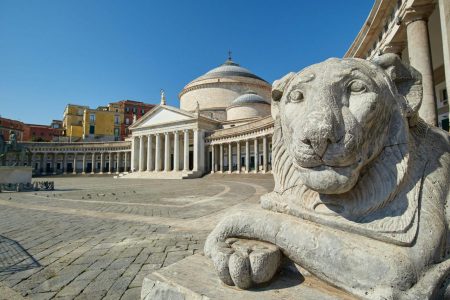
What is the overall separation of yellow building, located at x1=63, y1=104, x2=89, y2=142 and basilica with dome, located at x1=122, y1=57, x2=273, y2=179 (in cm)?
2820

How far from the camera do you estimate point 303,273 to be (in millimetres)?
1611

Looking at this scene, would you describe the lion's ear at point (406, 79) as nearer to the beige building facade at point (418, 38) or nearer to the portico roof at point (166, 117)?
the beige building facade at point (418, 38)

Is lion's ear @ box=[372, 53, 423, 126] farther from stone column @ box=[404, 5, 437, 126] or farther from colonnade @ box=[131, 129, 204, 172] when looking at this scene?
colonnade @ box=[131, 129, 204, 172]

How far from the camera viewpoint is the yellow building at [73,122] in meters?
64.9

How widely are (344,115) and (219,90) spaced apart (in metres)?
51.4

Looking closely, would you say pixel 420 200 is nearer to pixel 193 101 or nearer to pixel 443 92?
pixel 443 92

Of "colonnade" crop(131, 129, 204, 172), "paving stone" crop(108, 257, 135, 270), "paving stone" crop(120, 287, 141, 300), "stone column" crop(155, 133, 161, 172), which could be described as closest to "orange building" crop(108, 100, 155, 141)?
"colonnade" crop(131, 129, 204, 172)

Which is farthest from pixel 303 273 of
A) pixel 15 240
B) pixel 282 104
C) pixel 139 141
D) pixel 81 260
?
pixel 139 141

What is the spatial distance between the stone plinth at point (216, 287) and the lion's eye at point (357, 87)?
1.16m

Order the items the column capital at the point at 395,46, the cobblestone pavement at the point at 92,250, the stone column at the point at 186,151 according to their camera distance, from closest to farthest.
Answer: the cobblestone pavement at the point at 92,250, the column capital at the point at 395,46, the stone column at the point at 186,151

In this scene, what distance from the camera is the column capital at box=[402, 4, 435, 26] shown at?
1014 cm

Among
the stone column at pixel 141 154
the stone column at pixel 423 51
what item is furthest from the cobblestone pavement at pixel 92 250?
the stone column at pixel 141 154

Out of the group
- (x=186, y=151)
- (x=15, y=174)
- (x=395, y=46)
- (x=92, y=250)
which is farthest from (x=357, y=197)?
(x=186, y=151)

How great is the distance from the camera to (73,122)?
65.6 meters
